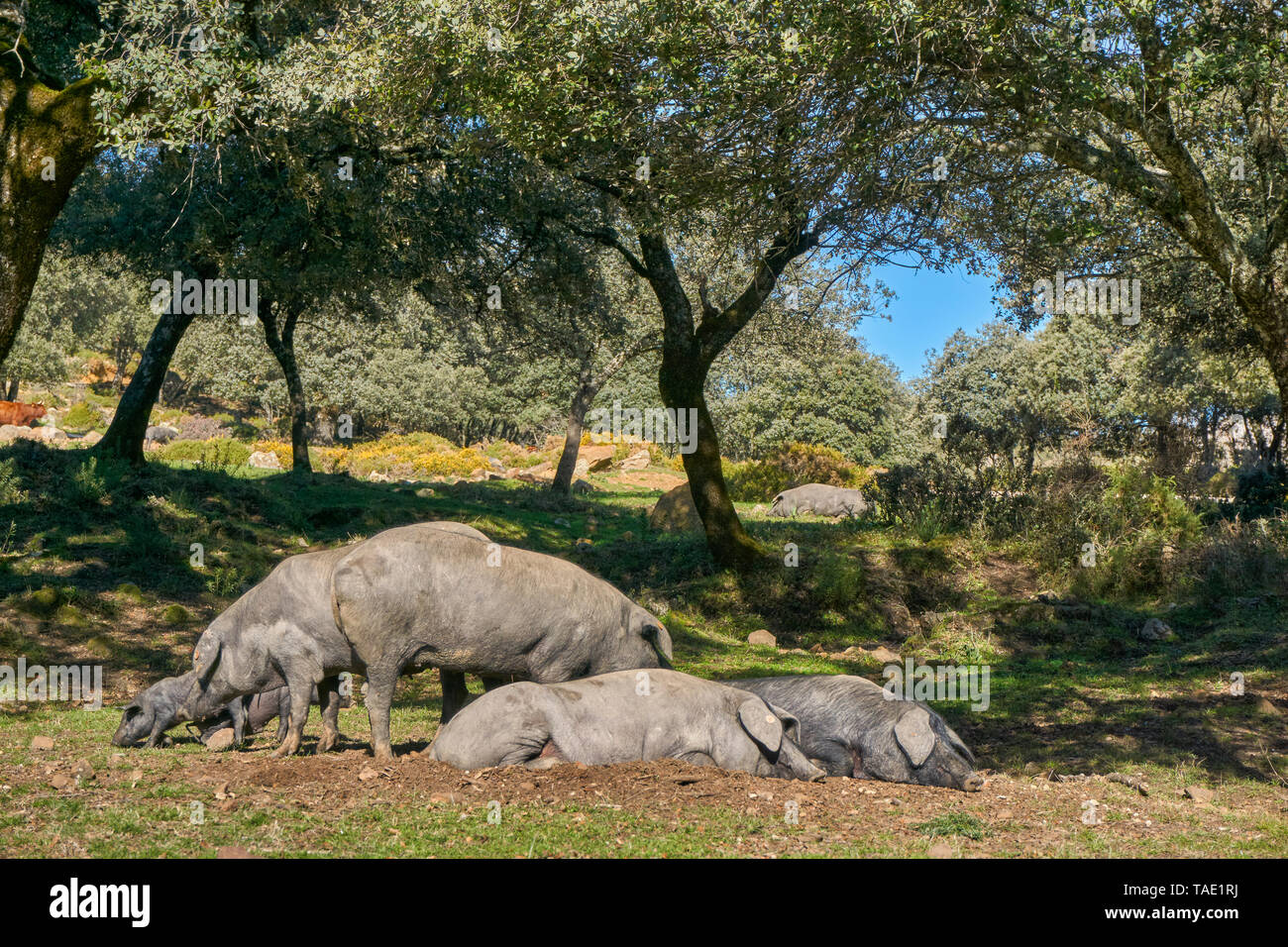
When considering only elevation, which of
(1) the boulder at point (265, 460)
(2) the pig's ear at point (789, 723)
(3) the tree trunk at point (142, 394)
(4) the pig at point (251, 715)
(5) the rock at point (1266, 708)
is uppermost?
(3) the tree trunk at point (142, 394)

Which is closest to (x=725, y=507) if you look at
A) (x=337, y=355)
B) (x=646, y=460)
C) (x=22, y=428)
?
(x=646, y=460)

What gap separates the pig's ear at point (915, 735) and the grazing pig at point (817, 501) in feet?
63.1

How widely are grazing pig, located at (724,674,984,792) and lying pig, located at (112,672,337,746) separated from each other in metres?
4.46

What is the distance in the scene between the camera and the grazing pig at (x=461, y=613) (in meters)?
8.78

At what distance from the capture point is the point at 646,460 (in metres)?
45.7

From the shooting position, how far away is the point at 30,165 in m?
10.8

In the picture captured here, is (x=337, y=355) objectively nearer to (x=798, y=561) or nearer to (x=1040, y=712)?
(x=798, y=561)

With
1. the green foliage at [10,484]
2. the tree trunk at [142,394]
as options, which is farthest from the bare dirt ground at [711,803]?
the tree trunk at [142,394]

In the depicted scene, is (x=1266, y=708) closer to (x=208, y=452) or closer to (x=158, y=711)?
(x=158, y=711)

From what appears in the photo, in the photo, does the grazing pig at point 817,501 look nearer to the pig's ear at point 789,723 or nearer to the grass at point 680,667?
the grass at point 680,667

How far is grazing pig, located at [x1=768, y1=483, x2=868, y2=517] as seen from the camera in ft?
92.9

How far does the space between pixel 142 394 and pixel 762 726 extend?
1575 cm

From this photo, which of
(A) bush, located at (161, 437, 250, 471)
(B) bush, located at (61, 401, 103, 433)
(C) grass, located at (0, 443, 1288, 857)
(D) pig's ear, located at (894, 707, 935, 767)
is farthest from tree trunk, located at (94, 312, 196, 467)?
(B) bush, located at (61, 401, 103, 433)

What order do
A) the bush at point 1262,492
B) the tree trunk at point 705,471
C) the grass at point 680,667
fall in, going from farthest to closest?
the bush at point 1262,492, the tree trunk at point 705,471, the grass at point 680,667
